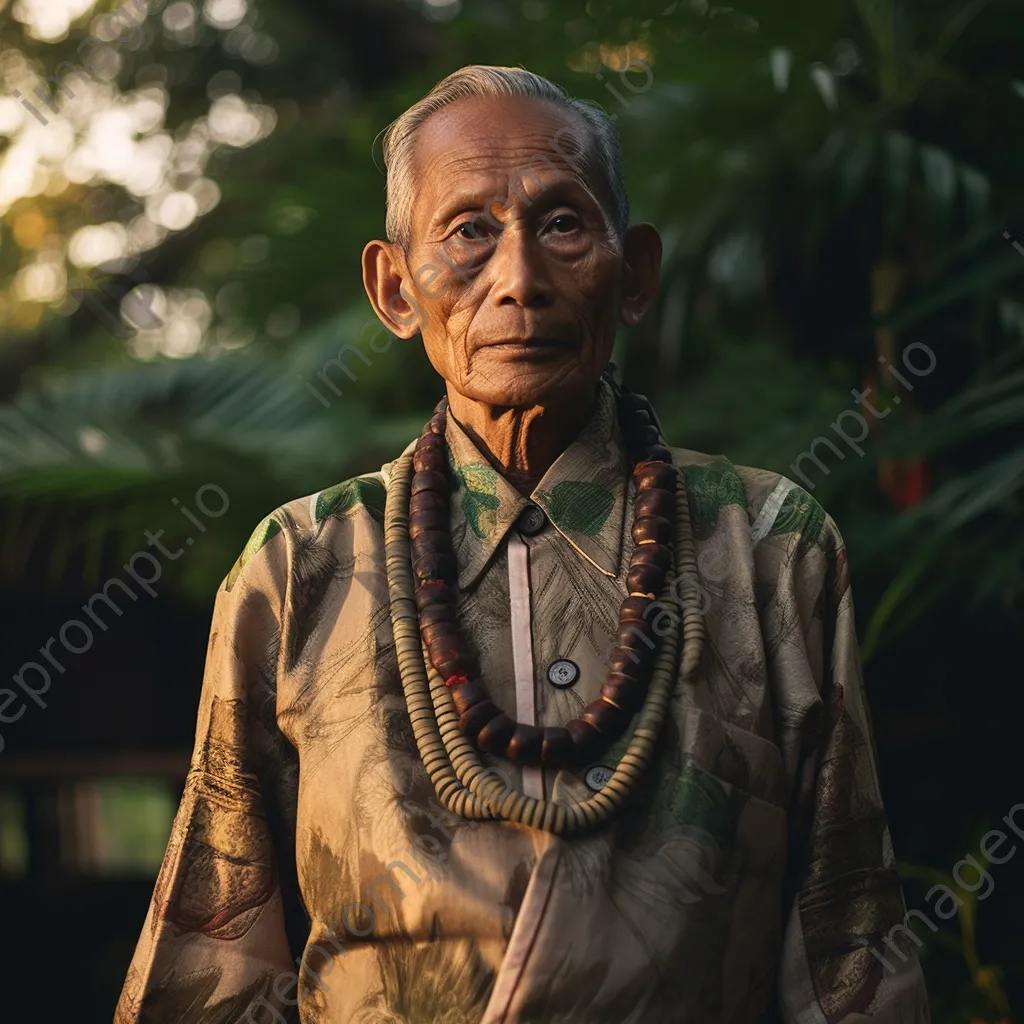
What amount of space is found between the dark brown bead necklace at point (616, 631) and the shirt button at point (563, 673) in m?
0.05

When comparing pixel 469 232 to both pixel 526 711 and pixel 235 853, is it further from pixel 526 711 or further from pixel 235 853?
pixel 235 853

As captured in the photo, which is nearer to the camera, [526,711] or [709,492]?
[526,711]

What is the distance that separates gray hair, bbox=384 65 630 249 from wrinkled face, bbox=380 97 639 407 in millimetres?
21

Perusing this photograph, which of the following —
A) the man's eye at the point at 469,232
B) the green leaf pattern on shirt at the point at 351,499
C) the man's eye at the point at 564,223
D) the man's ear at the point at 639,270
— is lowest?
the green leaf pattern on shirt at the point at 351,499

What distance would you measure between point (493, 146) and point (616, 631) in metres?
0.69

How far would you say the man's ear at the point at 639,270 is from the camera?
77.7 inches

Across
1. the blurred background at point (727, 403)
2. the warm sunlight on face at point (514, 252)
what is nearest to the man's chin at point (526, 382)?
the warm sunlight on face at point (514, 252)

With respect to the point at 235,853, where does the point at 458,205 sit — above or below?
above

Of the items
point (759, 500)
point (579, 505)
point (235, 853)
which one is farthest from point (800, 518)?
point (235, 853)

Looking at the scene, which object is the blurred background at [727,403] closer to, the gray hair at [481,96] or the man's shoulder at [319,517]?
the gray hair at [481,96]

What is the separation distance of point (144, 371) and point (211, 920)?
3.88m

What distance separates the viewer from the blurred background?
3535mm

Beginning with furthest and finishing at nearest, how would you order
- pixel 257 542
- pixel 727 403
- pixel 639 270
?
pixel 727 403 < pixel 639 270 < pixel 257 542

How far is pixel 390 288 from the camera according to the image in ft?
6.59
